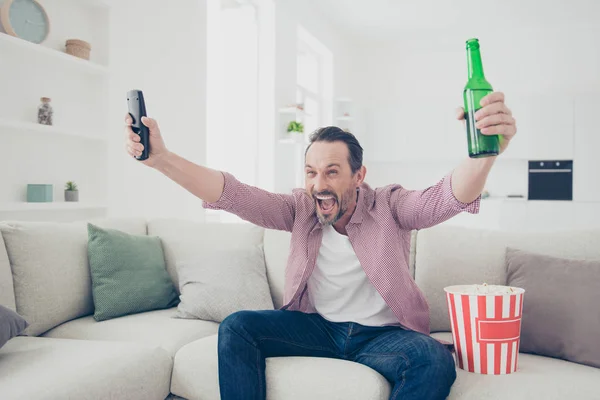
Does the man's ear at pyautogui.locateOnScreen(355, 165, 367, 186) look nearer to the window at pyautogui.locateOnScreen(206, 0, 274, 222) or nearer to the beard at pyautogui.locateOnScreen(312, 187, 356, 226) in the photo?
the beard at pyautogui.locateOnScreen(312, 187, 356, 226)

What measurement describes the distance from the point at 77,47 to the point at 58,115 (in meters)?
0.40

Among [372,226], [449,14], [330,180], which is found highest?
[449,14]

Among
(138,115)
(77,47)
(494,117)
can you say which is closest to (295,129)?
(77,47)

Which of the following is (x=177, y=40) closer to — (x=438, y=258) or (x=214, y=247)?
(x=214, y=247)

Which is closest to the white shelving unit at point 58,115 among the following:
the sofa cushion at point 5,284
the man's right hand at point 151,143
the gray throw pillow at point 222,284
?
the sofa cushion at point 5,284

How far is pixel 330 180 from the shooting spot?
5.93 feet

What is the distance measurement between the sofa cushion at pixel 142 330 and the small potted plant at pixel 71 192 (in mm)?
1091

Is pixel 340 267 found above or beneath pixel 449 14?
beneath

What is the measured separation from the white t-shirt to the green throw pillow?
824 millimetres

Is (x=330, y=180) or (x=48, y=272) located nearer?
(x=330, y=180)

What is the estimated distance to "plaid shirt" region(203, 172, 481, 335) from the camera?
168 cm

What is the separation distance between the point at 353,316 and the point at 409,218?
0.36 m

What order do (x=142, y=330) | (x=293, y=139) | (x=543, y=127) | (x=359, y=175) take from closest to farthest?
1. (x=359, y=175)
2. (x=142, y=330)
3. (x=293, y=139)
4. (x=543, y=127)

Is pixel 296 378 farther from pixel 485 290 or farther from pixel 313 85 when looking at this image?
pixel 313 85
